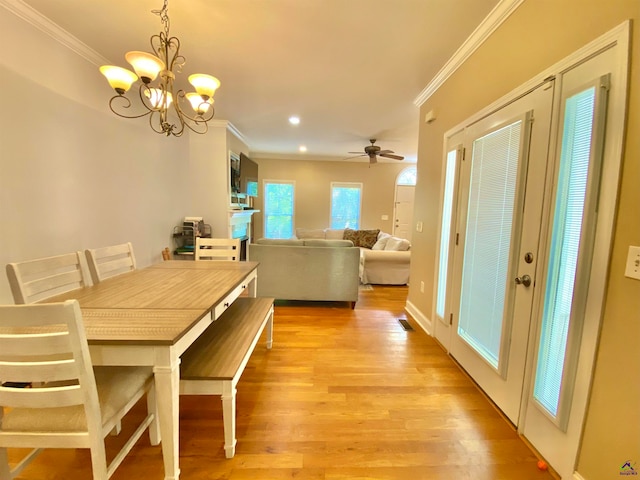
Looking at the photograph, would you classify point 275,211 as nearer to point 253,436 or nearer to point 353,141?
point 353,141

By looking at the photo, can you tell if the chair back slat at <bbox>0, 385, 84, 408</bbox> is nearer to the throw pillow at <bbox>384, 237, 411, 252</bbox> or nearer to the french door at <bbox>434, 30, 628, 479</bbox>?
the french door at <bbox>434, 30, 628, 479</bbox>

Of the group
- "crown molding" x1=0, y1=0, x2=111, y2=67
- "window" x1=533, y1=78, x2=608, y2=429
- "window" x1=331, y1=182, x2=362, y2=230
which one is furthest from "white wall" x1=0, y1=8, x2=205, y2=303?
"window" x1=331, y1=182, x2=362, y2=230

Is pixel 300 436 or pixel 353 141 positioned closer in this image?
pixel 300 436

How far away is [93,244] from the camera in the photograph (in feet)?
8.54

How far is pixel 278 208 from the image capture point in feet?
23.7

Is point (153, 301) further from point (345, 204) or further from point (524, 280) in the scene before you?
point (345, 204)

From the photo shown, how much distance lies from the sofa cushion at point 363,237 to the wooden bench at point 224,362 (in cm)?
430

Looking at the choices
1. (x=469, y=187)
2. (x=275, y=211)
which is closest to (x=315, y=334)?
(x=469, y=187)

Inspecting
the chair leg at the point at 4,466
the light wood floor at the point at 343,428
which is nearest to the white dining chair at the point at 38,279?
the chair leg at the point at 4,466

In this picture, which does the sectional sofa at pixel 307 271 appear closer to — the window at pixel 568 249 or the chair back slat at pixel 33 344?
the window at pixel 568 249

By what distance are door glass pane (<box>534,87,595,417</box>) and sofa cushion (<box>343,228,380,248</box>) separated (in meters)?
4.58

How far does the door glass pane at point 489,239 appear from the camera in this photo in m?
1.69

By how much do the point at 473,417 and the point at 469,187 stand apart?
1.63 meters

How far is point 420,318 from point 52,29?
4200 mm
